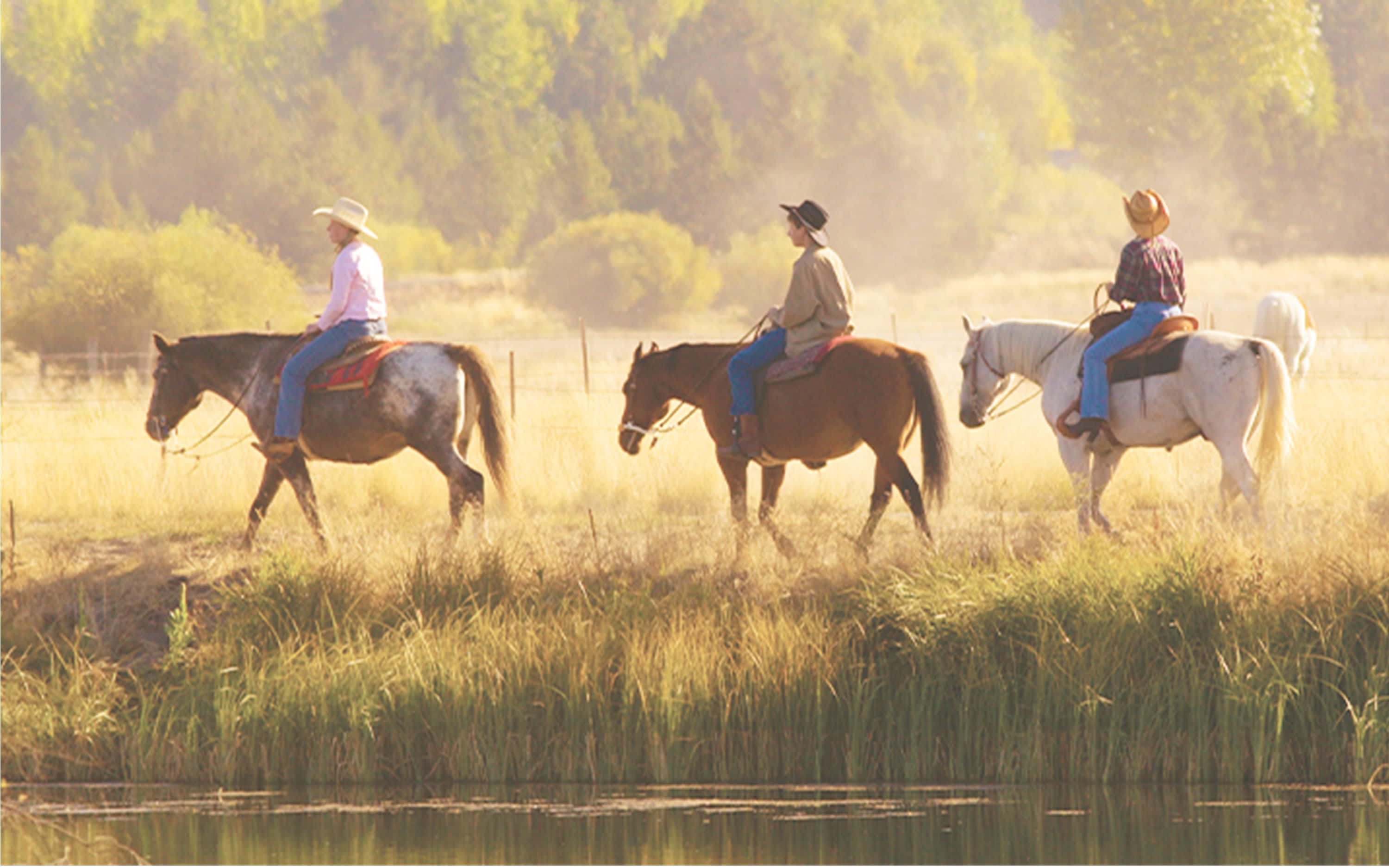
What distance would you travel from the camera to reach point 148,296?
41906mm

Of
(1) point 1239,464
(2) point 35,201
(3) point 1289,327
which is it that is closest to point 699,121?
(2) point 35,201

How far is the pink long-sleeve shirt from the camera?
12867 millimetres

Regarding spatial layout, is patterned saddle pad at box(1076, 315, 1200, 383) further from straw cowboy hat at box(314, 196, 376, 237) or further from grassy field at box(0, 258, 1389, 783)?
straw cowboy hat at box(314, 196, 376, 237)

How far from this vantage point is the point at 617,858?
8.81 metres

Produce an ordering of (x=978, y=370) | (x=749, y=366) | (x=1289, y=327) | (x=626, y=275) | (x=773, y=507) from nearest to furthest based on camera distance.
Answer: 1. (x=749, y=366)
2. (x=773, y=507)
3. (x=978, y=370)
4. (x=1289, y=327)
5. (x=626, y=275)

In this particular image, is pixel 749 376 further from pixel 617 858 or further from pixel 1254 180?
pixel 1254 180

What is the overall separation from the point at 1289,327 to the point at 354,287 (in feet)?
33.9

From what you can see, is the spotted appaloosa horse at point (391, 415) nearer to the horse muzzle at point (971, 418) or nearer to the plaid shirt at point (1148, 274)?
the horse muzzle at point (971, 418)

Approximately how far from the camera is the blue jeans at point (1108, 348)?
41.2 ft

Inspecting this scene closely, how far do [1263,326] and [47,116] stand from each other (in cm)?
6951

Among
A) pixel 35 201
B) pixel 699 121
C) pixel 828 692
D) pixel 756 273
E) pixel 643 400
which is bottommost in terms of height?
pixel 828 692

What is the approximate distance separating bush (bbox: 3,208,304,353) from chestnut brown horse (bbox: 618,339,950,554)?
97.6ft

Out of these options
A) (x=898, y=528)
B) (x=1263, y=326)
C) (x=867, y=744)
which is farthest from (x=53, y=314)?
(x=867, y=744)

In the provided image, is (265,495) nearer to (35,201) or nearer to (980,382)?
(980,382)
